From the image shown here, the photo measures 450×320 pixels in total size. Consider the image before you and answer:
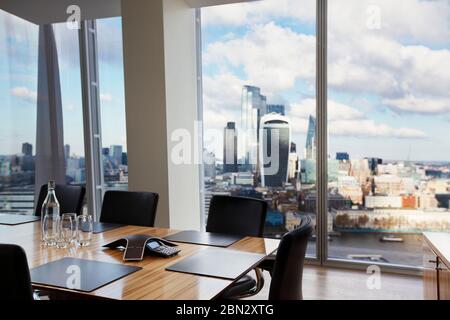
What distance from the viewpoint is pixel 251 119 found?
3938mm

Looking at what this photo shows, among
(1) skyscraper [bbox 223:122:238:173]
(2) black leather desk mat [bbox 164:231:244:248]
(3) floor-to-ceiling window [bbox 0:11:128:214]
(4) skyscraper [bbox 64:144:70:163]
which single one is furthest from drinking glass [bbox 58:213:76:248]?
(4) skyscraper [bbox 64:144:70:163]

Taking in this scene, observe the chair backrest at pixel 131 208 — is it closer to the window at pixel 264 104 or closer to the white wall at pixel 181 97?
the white wall at pixel 181 97

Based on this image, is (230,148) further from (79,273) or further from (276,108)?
(79,273)

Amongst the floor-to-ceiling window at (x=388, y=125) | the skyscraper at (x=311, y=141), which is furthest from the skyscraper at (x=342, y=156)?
the skyscraper at (x=311, y=141)

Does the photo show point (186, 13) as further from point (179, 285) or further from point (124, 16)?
point (179, 285)

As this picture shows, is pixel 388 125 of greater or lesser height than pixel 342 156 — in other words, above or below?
above

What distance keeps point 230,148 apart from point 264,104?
1.84 ft

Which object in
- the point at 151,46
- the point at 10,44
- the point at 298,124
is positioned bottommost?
the point at 298,124

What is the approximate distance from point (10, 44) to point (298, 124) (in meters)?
3.36

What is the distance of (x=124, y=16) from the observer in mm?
3670

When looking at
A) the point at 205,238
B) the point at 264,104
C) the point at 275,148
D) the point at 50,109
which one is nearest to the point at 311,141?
the point at 275,148

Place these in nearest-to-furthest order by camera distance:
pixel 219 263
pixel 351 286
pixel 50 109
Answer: pixel 219 263, pixel 351 286, pixel 50 109

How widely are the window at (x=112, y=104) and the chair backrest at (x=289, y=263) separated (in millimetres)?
3211
